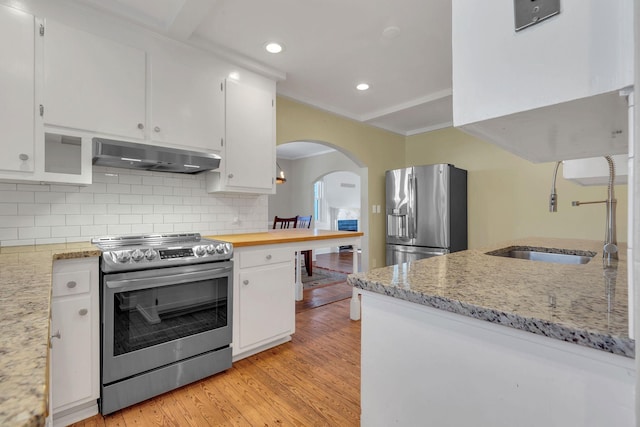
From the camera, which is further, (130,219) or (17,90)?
(130,219)

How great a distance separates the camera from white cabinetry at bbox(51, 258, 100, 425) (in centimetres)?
151

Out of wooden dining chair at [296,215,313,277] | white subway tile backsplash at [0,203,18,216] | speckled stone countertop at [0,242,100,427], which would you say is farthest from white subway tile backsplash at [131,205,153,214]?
wooden dining chair at [296,215,313,277]

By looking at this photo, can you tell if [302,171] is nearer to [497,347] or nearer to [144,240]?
[144,240]

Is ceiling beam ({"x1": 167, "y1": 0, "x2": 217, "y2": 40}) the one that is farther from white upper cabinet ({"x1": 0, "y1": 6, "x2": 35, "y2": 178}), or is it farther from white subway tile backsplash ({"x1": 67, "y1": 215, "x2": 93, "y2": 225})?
white subway tile backsplash ({"x1": 67, "y1": 215, "x2": 93, "y2": 225})

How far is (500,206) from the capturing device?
3.92m

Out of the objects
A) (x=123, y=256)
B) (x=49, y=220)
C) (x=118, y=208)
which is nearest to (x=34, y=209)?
(x=49, y=220)

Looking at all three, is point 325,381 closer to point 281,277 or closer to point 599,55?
point 281,277

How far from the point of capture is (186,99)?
2227 millimetres

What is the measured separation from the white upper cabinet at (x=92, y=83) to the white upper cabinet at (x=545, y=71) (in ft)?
6.70

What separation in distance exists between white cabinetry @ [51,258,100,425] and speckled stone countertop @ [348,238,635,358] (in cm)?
149

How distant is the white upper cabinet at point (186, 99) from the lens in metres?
2.10

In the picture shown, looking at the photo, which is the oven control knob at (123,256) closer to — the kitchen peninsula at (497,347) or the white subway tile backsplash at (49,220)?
the white subway tile backsplash at (49,220)

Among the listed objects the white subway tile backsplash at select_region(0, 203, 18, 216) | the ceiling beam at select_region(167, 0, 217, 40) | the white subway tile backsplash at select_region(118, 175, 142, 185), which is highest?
the ceiling beam at select_region(167, 0, 217, 40)

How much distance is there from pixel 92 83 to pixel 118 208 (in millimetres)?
840
